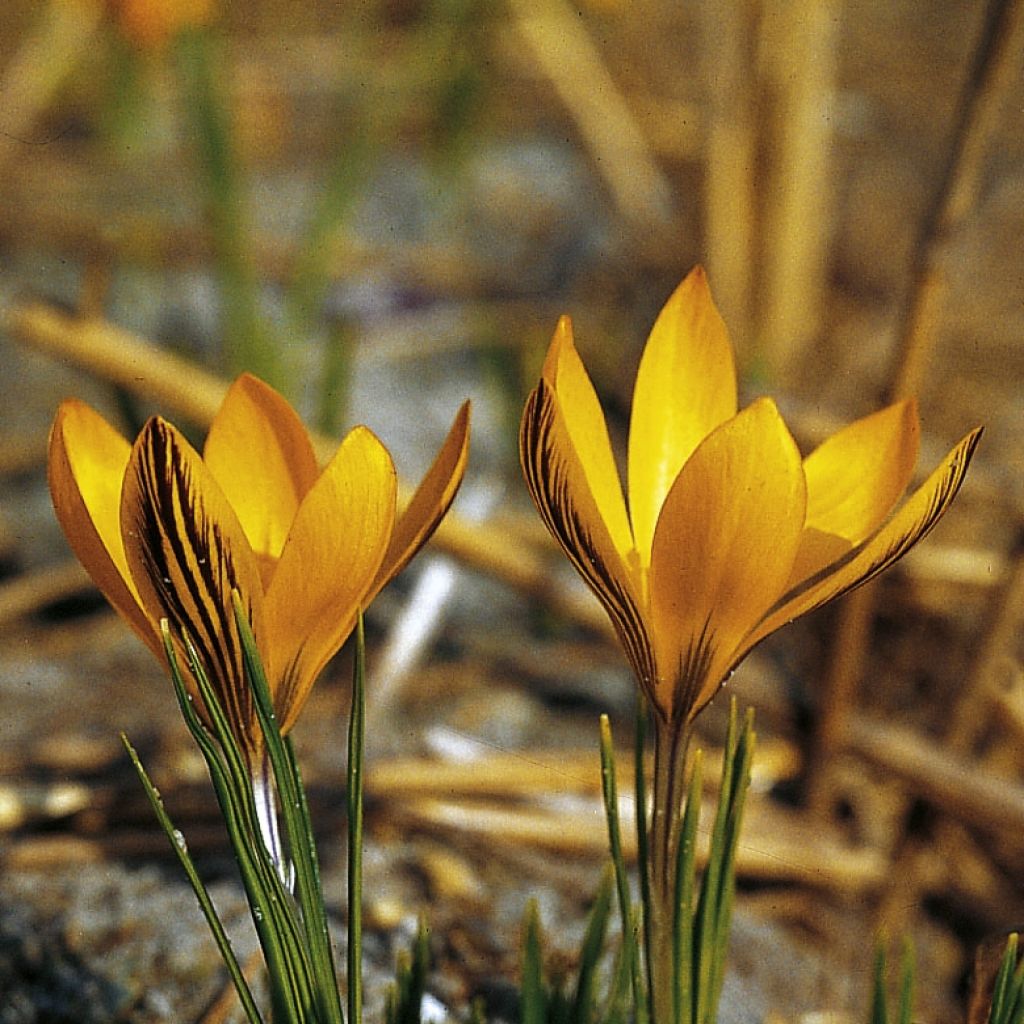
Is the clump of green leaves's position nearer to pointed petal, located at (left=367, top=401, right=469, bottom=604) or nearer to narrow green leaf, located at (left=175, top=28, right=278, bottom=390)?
pointed petal, located at (left=367, top=401, right=469, bottom=604)

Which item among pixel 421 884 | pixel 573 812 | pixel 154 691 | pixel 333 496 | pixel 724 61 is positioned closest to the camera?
pixel 333 496

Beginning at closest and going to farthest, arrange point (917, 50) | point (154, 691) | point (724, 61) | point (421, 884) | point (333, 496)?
point (333, 496)
point (421, 884)
point (154, 691)
point (724, 61)
point (917, 50)

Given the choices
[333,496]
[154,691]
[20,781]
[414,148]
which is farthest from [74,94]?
[333,496]

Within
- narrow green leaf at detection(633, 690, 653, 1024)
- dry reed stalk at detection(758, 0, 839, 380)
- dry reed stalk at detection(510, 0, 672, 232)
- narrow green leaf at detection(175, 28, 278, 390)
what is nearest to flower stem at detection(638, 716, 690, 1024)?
narrow green leaf at detection(633, 690, 653, 1024)

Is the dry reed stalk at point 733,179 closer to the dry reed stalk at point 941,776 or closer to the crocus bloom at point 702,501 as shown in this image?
the dry reed stalk at point 941,776

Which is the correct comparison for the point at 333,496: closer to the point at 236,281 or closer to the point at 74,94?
the point at 236,281
